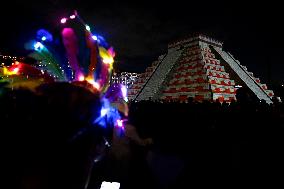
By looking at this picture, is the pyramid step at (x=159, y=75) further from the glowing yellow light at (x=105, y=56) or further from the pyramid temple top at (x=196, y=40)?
the glowing yellow light at (x=105, y=56)

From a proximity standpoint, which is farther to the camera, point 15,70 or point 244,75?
point 244,75

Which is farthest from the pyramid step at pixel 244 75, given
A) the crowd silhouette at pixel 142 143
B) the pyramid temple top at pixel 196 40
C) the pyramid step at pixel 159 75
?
the crowd silhouette at pixel 142 143

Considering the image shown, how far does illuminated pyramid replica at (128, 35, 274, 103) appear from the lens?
933 inches

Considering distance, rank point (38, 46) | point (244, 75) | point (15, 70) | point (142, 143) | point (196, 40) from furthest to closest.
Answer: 1. point (196, 40)
2. point (244, 75)
3. point (142, 143)
4. point (38, 46)
5. point (15, 70)

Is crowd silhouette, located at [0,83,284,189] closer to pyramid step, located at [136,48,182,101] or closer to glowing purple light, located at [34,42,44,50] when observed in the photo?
glowing purple light, located at [34,42,44,50]

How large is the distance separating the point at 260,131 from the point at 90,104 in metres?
8.30

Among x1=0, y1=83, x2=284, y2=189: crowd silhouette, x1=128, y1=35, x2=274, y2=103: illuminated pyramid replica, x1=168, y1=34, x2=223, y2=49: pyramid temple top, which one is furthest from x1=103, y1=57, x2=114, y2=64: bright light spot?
x1=168, y1=34, x2=223, y2=49: pyramid temple top

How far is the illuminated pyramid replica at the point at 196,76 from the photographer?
77.7 feet

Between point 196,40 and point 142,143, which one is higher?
point 196,40

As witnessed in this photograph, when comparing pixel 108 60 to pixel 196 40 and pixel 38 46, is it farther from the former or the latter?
pixel 196 40

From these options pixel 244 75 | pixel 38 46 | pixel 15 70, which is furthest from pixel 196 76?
pixel 15 70

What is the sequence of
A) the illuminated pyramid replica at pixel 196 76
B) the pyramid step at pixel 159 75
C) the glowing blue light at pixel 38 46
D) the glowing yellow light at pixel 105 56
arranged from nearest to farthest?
the glowing yellow light at pixel 105 56 < the glowing blue light at pixel 38 46 < the illuminated pyramid replica at pixel 196 76 < the pyramid step at pixel 159 75

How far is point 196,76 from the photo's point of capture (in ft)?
83.1

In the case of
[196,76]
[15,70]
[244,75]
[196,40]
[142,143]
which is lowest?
[142,143]
